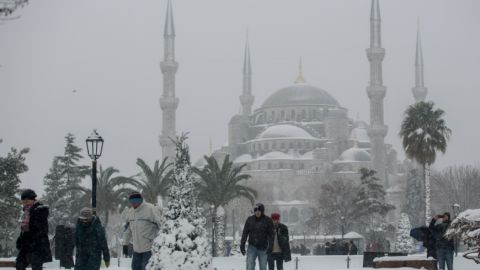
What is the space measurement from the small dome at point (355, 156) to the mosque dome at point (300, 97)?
1636 centimetres

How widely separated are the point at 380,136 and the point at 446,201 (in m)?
23.8

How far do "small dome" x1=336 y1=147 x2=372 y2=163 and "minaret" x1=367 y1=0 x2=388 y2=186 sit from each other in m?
10.8

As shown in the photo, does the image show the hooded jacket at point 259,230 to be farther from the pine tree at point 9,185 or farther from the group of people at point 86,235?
the pine tree at point 9,185

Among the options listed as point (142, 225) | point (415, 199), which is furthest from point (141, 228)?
point (415, 199)

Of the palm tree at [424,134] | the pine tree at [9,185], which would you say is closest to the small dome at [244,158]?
the palm tree at [424,134]

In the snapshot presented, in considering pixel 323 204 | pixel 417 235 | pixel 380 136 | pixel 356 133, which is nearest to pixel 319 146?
pixel 356 133

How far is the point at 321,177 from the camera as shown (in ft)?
326

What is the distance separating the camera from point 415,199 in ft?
235

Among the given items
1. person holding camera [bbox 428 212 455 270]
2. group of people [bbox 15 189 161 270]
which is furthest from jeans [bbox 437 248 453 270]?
group of people [bbox 15 189 161 270]

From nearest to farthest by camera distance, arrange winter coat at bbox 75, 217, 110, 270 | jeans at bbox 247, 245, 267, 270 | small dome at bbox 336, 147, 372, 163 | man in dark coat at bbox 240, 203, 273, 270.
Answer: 1. winter coat at bbox 75, 217, 110, 270
2. man in dark coat at bbox 240, 203, 273, 270
3. jeans at bbox 247, 245, 267, 270
4. small dome at bbox 336, 147, 372, 163

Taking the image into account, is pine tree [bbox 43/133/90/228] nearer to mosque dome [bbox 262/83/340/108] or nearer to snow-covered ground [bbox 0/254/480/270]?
snow-covered ground [bbox 0/254/480/270]

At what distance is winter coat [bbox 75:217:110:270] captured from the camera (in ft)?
36.4

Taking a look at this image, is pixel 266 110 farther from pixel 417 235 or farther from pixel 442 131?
pixel 417 235

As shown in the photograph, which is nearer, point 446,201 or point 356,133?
point 446,201
